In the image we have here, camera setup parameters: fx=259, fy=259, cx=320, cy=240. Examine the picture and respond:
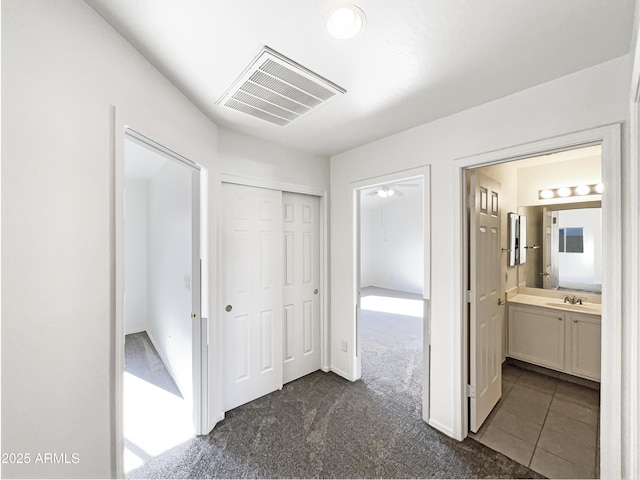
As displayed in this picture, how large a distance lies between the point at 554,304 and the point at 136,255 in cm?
580

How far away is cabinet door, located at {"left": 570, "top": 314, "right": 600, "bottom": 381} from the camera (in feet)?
8.41

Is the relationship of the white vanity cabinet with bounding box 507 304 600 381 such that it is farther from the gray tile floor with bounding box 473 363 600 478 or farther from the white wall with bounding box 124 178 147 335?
the white wall with bounding box 124 178 147 335

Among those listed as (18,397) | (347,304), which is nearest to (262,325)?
(347,304)

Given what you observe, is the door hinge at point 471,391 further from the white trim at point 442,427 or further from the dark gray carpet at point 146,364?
the dark gray carpet at point 146,364

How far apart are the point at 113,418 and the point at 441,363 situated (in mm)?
2099

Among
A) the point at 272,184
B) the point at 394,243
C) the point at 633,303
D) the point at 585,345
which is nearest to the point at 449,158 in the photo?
the point at 633,303

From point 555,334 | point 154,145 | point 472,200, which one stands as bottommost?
point 555,334

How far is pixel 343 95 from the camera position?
169 centimetres

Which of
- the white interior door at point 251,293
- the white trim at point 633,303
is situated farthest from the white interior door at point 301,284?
the white trim at point 633,303

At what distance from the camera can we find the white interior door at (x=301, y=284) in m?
2.76

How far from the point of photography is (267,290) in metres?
2.56

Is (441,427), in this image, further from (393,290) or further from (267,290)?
(393,290)

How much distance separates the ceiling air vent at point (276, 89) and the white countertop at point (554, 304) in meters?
3.16

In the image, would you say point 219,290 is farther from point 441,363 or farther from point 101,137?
point 441,363
